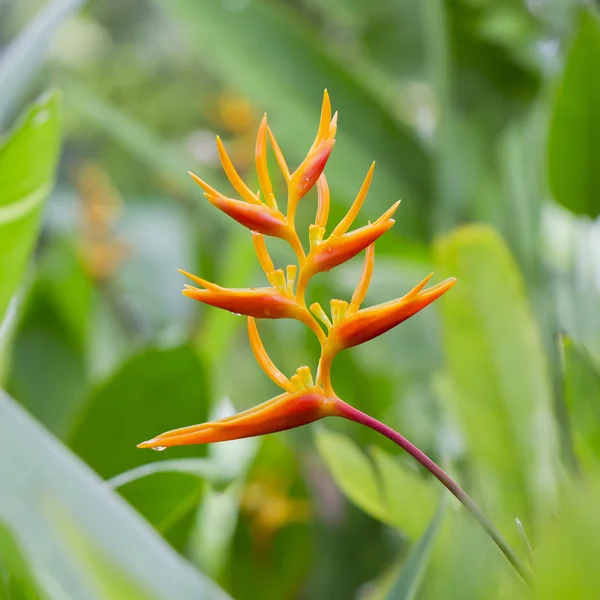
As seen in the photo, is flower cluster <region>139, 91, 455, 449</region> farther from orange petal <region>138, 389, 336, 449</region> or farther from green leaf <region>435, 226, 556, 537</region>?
green leaf <region>435, 226, 556, 537</region>

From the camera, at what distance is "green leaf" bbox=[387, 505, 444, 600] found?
0.16 m

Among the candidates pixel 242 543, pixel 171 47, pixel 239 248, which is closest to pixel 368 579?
pixel 242 543

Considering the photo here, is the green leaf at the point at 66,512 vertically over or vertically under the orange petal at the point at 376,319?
under

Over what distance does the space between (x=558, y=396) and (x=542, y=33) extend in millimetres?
247

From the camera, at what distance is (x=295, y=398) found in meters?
0.13

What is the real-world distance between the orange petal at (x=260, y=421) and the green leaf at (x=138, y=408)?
15cm

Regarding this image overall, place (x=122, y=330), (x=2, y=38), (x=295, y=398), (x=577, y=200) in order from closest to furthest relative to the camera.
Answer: (x=295, y=398) < (x=577, y=200) < (x=122, y=330) < (x=2, y=38)

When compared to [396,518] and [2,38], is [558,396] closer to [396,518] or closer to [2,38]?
[396,518]

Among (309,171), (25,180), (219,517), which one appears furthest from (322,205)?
(219,517)

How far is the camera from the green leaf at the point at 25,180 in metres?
0.22

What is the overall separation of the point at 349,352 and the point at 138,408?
14 cm

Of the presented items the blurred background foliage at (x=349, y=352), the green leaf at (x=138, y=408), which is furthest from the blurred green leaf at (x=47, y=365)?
the green leaf at (x=138, y=408)

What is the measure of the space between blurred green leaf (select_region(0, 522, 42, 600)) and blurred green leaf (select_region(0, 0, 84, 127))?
19 centimetres

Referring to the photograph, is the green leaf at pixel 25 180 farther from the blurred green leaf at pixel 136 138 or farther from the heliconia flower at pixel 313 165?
the blurred green leaf at pixel 136 138
